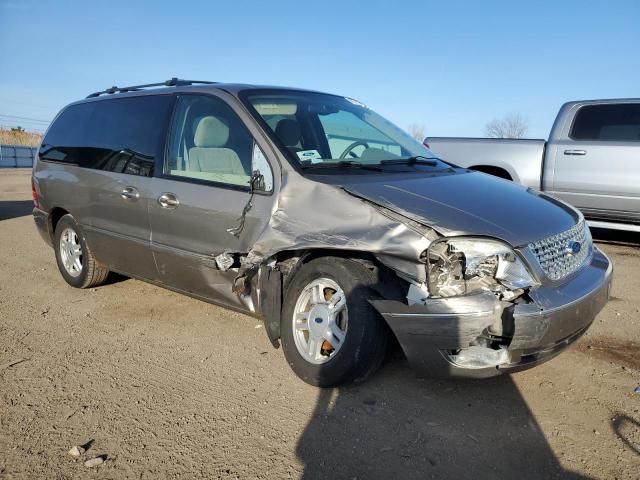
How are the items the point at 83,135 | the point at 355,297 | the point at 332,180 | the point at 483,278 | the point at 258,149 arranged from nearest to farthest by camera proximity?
1. the point at 483,278
2. the point at 355,297
3. the point at 332,180
4. the point at 258,149
5. the point at 83,135

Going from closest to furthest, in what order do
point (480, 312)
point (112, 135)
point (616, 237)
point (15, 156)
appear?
point (480, 312) < point (112, 135) < point (616, 237) < point (15, 156)

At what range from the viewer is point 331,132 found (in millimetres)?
4082

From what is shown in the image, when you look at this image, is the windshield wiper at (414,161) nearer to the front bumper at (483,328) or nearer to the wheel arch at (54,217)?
the front bumper at (483,328)

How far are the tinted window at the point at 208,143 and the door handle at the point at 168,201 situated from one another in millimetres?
177

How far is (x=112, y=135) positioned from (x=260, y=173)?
1981mm

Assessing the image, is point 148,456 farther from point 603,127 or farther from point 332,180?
point 603,127

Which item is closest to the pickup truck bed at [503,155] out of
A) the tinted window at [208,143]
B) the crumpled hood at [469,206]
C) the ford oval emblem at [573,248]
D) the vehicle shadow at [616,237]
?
the vehicle shadow at [616,237]

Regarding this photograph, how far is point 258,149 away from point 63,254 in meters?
3.01

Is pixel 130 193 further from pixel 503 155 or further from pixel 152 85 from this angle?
pixel 503 155

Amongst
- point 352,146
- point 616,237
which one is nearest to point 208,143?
point 352,146

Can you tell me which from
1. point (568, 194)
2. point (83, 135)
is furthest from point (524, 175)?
point (83, 135)

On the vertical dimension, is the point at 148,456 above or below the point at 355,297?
below

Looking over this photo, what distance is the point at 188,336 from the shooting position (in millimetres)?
3949

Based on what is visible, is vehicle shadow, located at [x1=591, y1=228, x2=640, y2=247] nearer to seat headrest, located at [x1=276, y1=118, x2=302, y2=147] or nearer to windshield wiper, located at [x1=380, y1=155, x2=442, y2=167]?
windshield wiper, located at [x1=380, y1=155, x2=442, y2=167]
